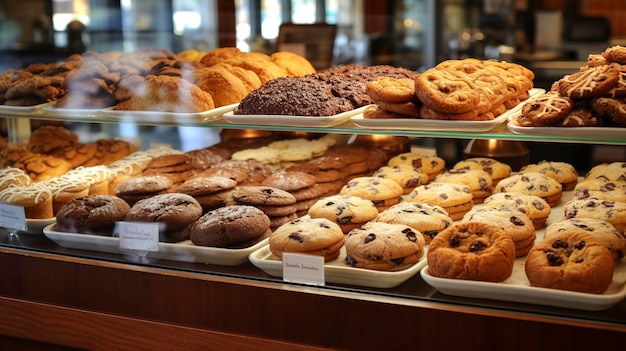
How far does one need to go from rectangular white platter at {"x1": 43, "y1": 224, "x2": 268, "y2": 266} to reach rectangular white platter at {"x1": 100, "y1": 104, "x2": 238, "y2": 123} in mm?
387

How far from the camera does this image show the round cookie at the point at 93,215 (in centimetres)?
246

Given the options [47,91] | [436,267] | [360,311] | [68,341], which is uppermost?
[47,91]

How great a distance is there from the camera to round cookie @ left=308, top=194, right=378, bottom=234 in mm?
2352

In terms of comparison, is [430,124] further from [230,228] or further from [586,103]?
[230,228]

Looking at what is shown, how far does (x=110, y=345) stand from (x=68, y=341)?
0.18 meters

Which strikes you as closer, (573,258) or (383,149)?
(573,258)

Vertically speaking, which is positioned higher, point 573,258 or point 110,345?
point 573,258

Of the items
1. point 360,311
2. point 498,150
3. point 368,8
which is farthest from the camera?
point 368,8

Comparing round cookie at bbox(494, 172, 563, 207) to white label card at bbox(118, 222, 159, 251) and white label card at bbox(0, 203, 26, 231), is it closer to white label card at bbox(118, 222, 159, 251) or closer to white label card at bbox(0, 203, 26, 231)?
white label card at bbox(118, 222, 159, 251)

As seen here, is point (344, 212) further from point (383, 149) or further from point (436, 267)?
point (383, 149)

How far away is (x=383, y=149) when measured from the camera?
311 cm

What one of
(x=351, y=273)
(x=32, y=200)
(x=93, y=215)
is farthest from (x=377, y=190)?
(x=32, y=200)

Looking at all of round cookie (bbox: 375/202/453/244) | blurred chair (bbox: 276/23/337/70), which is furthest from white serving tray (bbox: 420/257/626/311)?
blurred chair (bbox: 276/23/337/70)

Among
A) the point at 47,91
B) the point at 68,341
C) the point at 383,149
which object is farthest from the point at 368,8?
the point at 68,341
